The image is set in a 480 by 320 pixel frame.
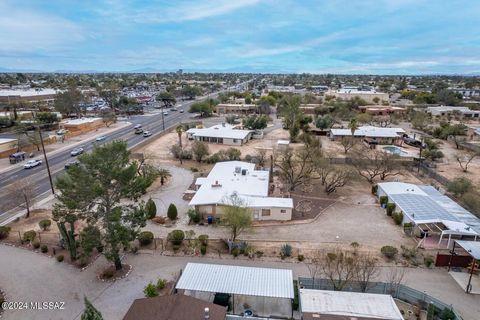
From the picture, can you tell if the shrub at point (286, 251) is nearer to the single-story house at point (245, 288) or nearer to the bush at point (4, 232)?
the single-story house at point (245, 288)

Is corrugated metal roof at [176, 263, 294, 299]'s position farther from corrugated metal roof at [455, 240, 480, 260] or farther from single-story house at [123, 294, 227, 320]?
corrugated metal roof at [455, 240, 480, 260]

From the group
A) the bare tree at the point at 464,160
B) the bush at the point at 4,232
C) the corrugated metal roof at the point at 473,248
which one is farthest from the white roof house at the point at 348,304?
the bare tree at the point at 464,160

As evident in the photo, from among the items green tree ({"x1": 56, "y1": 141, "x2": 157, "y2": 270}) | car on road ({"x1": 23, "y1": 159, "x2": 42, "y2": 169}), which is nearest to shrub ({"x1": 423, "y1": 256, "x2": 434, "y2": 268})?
green tree ({"x1": 56, "y1": 141, "x2": 157, "y2": 270})

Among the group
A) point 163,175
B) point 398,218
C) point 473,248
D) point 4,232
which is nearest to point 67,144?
point 163,175

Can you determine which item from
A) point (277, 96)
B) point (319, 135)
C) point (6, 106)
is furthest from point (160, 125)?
point (277, 96)

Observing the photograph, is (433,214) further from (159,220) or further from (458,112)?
(458,112)
